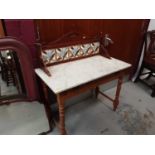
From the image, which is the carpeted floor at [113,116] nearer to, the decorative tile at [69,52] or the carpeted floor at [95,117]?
the carpeted floor at [95,117]

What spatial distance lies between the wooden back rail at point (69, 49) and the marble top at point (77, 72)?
6cm

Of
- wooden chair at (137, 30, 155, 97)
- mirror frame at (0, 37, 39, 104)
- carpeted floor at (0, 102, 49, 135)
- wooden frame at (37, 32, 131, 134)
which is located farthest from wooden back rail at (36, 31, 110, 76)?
wooden chair at (137, 30, 155, 97)

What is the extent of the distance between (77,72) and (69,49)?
1.09 ft

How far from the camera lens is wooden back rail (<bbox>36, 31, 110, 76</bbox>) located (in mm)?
1408

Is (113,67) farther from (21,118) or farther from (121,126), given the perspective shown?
(21,118)

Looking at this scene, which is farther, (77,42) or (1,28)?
(77,42)

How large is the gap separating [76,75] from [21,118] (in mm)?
740

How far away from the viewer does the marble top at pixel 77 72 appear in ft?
3.85

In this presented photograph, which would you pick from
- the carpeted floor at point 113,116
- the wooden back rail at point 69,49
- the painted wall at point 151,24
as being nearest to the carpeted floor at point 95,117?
the carpeted floor at point 113,116

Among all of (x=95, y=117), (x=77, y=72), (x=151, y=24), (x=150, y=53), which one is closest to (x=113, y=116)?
(x=95, y=117)

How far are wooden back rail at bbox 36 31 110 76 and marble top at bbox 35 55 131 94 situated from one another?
6 cm
